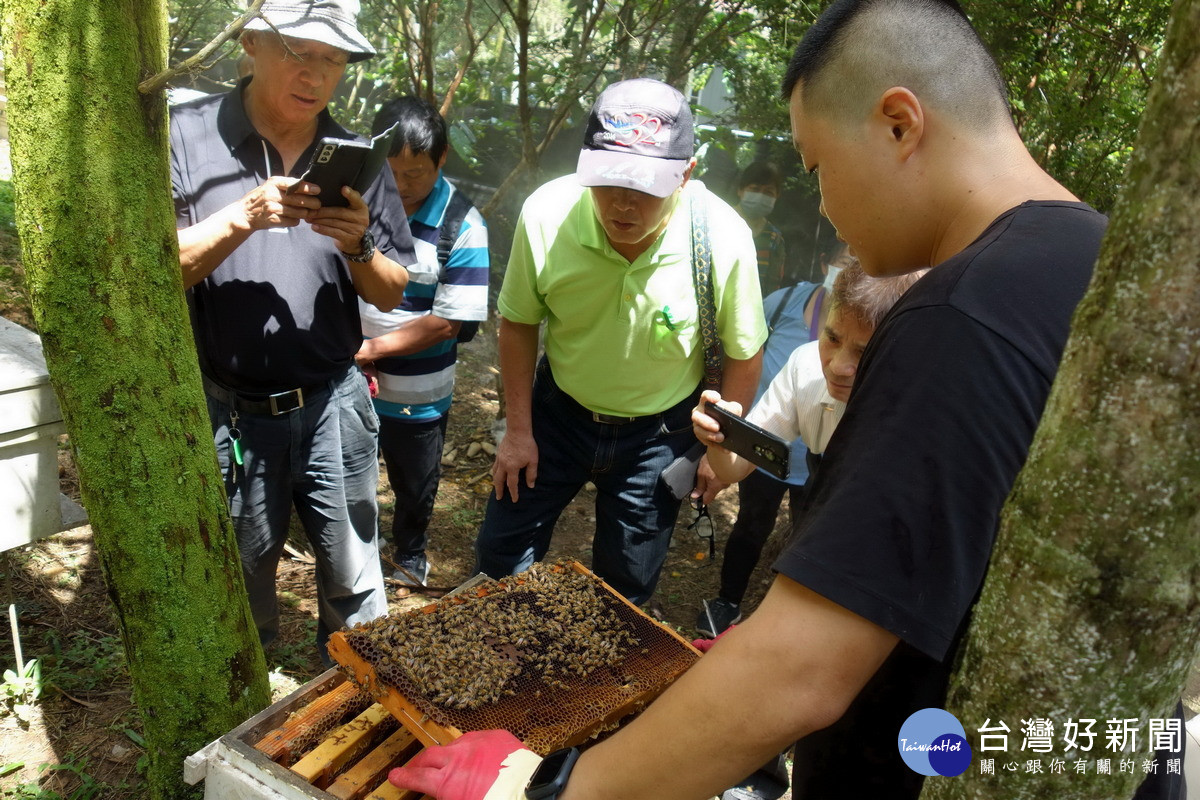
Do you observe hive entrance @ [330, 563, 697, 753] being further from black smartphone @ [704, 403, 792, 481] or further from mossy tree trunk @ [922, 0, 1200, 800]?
mossy tree trunk @ [922, 0, 1200, 800]

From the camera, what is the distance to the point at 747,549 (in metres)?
4.59

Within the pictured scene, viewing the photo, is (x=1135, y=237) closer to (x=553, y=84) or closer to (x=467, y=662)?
(x=467, y=662)

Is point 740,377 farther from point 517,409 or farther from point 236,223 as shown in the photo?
point 236,223

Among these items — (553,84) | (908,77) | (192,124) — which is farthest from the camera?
(553,84)

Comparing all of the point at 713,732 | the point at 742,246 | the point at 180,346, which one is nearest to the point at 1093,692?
the point at 713,732

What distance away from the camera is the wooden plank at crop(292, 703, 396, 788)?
1896 millimetres

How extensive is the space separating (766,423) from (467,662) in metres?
1.63

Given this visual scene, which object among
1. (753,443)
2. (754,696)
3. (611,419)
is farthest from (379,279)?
(754,696)

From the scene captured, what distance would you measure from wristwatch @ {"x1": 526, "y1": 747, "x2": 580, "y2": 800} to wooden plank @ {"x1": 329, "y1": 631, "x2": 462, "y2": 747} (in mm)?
460

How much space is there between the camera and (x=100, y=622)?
3.74 metres

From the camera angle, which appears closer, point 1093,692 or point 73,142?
point 1093,692

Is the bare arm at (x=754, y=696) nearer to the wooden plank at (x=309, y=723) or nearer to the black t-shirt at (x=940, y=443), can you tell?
the black t-shirt at (x=940, y=443)

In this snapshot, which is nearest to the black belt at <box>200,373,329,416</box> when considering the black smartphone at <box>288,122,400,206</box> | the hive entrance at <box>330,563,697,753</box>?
the black smartphone at <box>288,122,400,206</box>

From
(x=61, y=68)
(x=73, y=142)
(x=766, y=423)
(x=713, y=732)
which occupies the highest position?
(x=61, y=68)
